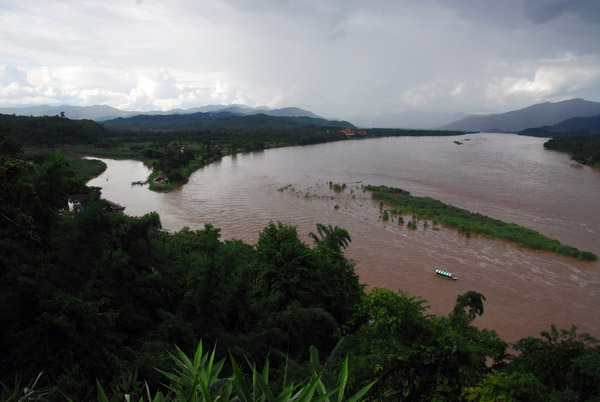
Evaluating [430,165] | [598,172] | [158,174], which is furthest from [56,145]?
Result: [598,172]

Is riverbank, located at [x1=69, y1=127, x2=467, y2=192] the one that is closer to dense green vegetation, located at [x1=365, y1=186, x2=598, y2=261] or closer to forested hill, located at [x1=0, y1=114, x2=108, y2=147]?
forested hill, located at [x1=0, y1=114, x2=108, y2=147]

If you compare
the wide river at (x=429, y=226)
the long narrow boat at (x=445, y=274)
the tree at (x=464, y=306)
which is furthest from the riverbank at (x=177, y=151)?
the tree at (x=464, y=306)

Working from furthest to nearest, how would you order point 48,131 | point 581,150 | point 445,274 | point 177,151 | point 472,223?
point 48,131
point 581,150
point 177,151
point 472,223
point 445,274

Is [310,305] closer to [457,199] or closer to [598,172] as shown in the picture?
[457,199]

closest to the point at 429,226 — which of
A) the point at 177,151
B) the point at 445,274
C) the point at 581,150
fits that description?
the point at 445,274

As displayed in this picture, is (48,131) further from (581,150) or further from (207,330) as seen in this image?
(581,150)

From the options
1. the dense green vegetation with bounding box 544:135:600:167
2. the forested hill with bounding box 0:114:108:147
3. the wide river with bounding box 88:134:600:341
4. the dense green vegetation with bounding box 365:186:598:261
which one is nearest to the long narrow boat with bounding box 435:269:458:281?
the wide river with bounding box 88:134:600:341
